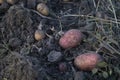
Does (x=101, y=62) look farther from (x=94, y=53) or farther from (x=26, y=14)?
(x=26, y=14)

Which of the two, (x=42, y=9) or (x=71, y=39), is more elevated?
(x=42, y=9)

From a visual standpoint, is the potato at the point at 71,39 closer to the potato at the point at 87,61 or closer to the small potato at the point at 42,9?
the potato at the point at 87,61

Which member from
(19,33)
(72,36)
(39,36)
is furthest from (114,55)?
(19,33)

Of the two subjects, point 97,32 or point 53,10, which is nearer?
point 97,32

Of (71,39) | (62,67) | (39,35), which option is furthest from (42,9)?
(62,67)

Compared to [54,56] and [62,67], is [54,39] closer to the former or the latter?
[54,56]

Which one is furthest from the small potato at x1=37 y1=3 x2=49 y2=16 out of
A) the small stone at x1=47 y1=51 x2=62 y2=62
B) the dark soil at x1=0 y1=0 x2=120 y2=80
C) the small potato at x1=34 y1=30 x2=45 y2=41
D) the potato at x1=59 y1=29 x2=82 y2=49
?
the small stone at x1=47 y1=51 x2=62 y2=62
